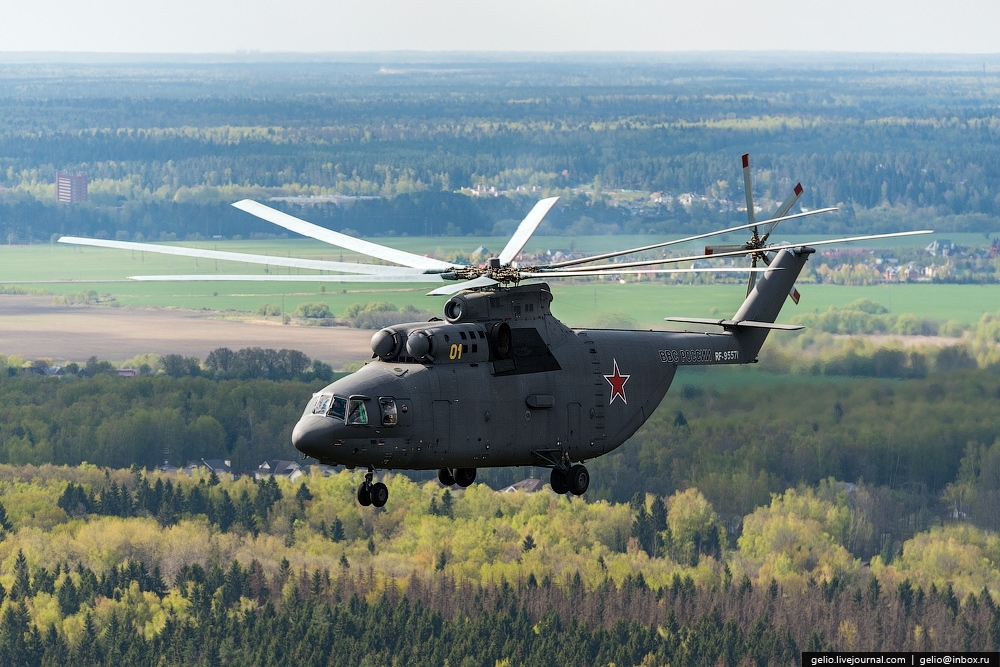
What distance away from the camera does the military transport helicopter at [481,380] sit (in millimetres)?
54000

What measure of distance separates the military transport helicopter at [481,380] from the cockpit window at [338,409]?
29mm

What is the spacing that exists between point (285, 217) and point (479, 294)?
6.70 m

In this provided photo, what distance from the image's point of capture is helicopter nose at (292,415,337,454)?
5331 cm

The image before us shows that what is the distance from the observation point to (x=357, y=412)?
177 feet

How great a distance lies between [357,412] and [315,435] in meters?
1.41

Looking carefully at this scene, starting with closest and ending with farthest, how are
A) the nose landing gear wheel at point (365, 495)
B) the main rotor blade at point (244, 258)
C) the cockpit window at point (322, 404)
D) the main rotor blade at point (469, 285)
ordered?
the main rotor blade at point (244, 258), the nose landing gear wheel at point (365, 495), the cockpit window at point (322, 404), the main rotor blade at point (469, 285)

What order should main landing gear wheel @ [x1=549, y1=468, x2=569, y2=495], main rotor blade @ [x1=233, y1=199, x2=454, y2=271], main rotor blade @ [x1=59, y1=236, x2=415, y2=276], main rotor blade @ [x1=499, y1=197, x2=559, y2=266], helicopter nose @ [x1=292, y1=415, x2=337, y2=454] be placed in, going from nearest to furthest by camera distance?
main rotor blade @ [x1=59, y1=236, x2=415, y2=276], helicopter nose @ [x1=292, y1=415, x2=337, y2=454], main rotor blade @ [x1=233, y1=199, x2=454, y2=271], main landing gear wheel @ [x1=549, y1=468, x2=569, y2=495], main rotor blade @ [x1=499, y1=197, x2=559, y2=266]

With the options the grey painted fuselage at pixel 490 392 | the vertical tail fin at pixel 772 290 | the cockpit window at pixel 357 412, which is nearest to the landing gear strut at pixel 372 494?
the grey painted fuselage at pixel 490 392

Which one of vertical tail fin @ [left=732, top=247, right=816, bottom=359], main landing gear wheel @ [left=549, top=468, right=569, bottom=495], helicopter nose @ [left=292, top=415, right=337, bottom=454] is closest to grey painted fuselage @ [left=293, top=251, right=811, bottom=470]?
helicopter nose @ [left=292, top=415, right=337, bottom=454]

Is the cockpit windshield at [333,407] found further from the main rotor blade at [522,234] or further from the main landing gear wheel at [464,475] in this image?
the main rotor blade at [522,234]

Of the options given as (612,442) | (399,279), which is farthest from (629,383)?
(399,279)

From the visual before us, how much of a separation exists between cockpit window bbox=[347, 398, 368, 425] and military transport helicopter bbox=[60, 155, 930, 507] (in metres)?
0.03

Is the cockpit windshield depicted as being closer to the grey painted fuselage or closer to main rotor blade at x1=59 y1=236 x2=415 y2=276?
the grey painted fuselage

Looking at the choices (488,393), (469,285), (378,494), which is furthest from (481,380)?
(378,494)
